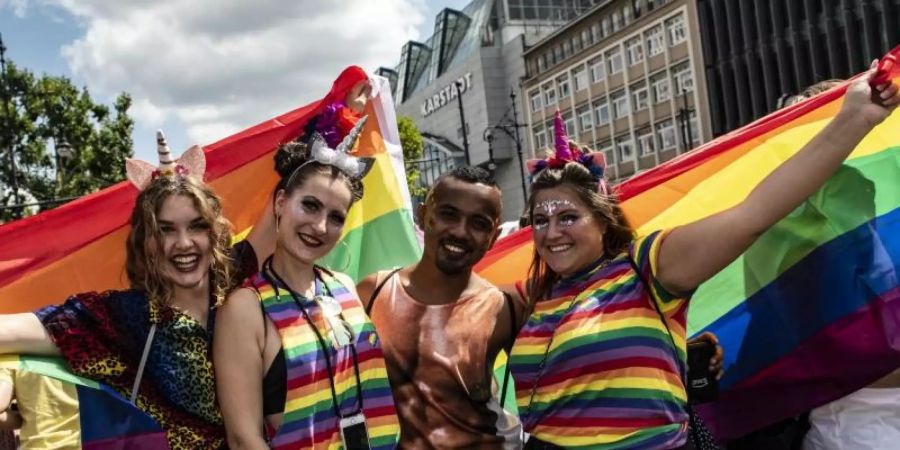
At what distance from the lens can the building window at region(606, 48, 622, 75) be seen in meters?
50.1

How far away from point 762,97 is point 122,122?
93.9 feet

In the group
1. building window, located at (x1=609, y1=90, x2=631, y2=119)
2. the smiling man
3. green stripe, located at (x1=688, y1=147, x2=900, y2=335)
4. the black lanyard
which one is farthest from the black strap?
building window, located at (x1=609, y1=90, x2=631, y2=119)

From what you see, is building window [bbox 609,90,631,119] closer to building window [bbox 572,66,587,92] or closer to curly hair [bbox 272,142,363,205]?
building window [bbox 572,66,587,92]

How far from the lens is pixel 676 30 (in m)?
44.6

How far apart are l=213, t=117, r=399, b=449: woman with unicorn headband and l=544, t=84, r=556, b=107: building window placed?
5629cm

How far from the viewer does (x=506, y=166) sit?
219 feet

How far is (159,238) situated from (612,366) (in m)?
1.54

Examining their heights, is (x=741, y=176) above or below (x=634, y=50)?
below

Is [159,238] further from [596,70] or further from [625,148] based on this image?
[596,70]

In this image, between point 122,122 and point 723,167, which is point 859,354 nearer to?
point 723,167

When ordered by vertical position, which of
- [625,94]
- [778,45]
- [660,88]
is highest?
[625,94]

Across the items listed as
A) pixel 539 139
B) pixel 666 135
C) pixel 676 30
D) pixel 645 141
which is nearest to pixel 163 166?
pixel 676 30

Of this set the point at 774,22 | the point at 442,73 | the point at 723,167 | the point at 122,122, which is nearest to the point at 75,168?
the point at 122,122

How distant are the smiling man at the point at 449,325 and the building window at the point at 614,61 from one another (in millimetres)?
48825
